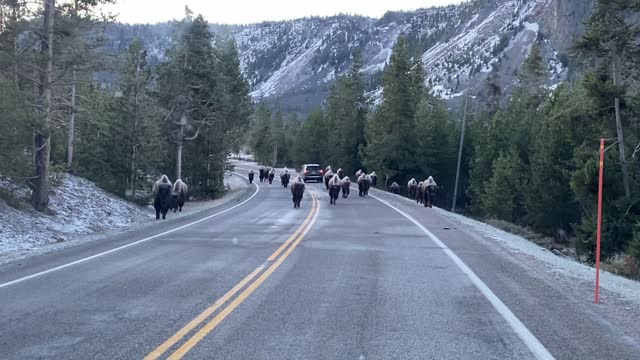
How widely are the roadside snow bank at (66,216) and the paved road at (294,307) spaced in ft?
12.2

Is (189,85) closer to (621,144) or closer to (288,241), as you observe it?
(621,144)

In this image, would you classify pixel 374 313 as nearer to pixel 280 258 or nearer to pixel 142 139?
pixel 280 258

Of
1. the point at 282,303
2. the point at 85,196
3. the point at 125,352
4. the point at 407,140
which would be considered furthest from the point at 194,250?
the point at 407,140

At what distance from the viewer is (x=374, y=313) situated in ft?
26.4

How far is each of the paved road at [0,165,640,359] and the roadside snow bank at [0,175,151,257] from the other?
371 cm

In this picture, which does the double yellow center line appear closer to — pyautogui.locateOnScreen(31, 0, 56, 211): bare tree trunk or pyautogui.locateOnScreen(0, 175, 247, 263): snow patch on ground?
pyautogui.locateOnScreen(0, 175, 247, 263): snow patch on ground

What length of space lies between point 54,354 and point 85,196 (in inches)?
878

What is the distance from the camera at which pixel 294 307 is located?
8375mm

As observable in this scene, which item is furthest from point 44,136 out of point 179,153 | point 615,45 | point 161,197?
point 615,45

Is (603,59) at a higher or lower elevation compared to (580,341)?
higher

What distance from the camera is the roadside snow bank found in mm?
18031

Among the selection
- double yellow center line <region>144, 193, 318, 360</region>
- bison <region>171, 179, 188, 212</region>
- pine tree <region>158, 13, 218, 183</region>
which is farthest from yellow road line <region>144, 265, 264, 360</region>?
pine tree <region>158, 13, 218, 183</region>

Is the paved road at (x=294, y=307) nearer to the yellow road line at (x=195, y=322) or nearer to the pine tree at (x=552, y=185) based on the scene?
the yellow road line at (x=195, y=322)

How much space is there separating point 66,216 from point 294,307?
1694 centimetres
